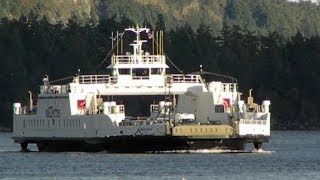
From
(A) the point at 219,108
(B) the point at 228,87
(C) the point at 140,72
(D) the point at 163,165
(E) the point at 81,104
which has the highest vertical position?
(C) the point at 140,72

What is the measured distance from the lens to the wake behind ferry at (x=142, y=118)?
111 m

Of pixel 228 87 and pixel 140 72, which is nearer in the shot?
pixel 228 87

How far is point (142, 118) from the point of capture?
396 feet

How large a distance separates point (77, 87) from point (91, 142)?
6.19m

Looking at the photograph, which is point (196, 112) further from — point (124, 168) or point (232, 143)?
point (124, 168)

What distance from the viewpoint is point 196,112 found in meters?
120

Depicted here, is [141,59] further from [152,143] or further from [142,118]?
[152,143]

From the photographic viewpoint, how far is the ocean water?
92.4m

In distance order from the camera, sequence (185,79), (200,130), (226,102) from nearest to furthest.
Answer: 1. (200,130)
2. (226,102)
3. (185,79)

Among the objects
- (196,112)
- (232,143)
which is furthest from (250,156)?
(196,112)

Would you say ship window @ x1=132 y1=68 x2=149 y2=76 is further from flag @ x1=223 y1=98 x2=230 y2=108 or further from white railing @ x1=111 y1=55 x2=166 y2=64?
flag @ x1=223 y1=98 x2=230 y2=108

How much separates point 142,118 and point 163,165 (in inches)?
777

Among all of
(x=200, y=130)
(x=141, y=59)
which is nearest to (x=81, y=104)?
(x=141, y=59)

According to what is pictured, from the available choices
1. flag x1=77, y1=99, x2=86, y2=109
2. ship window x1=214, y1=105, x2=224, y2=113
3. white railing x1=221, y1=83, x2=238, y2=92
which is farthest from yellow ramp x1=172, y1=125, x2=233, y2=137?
flag x1=77, y1=99, x2=86, y2=109
